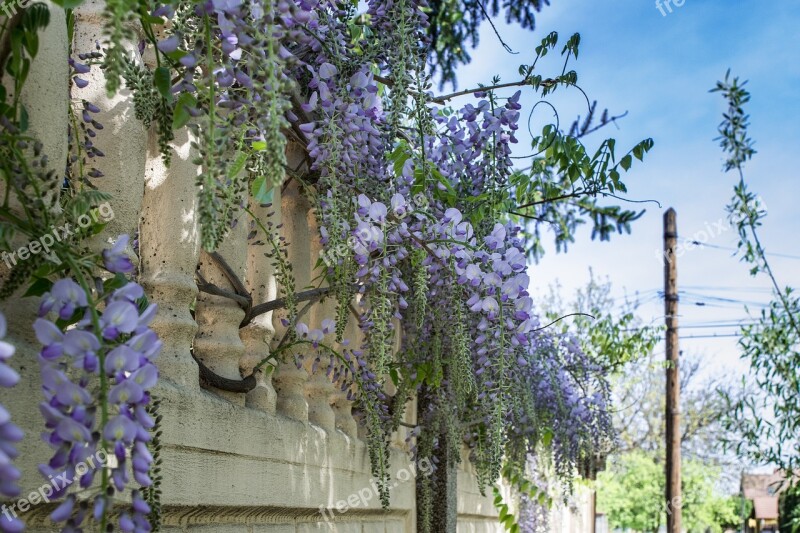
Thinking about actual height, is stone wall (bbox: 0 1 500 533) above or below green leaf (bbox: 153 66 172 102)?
below

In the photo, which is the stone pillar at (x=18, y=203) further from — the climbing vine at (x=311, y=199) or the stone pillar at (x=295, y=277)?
the stone pillar at (x=295, y=277)

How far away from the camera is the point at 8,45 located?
1393 mm

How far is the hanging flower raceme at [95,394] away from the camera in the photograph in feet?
3.35

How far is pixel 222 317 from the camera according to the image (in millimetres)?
2291

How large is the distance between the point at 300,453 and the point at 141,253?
82cm

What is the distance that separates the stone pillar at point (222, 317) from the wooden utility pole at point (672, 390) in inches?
407

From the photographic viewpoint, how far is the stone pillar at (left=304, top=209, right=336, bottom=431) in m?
2.94

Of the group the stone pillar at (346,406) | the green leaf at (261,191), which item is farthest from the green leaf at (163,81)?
the stone pillar at (346,406)

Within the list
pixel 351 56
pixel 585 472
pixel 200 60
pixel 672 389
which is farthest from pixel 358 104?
pixel 672 389

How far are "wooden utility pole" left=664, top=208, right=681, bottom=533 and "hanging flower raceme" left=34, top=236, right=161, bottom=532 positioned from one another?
37.5 feet

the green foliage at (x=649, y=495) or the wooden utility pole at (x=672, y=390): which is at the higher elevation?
the wooden utility pole at (x=672, y=390)

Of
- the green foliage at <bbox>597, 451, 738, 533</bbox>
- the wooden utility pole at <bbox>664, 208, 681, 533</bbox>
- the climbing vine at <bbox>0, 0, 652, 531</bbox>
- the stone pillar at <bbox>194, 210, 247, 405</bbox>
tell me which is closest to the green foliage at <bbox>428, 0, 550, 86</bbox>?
the climbing vine at <bbox>0, 0, 652, 531</bbox>

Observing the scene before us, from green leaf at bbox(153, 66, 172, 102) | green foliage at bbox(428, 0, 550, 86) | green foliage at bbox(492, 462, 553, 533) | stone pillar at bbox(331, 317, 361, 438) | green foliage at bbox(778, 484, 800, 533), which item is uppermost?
green foliage at bbox(428, 0, 550, 86)

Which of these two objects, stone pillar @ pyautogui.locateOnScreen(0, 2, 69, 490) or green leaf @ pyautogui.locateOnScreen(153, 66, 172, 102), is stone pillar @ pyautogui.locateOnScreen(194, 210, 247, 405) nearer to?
stone pillar @ pyautogui.locateOnScreen(0, 2, 69, 490)
